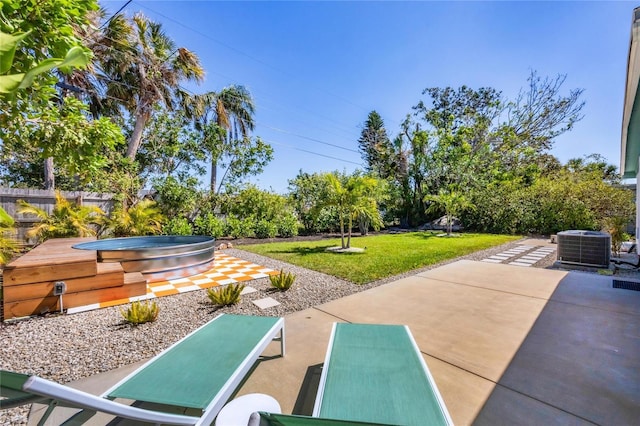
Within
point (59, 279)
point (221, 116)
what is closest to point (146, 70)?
point (221, 116)

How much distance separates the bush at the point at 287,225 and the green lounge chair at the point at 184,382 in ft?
33.9

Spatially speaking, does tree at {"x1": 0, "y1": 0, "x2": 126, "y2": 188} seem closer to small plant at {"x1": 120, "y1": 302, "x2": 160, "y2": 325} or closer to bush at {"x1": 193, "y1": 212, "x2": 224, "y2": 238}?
small plant at {"x1": 120, "y1": 302, "x2": 160, "y2": 325}

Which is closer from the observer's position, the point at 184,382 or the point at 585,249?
the point at 184,382

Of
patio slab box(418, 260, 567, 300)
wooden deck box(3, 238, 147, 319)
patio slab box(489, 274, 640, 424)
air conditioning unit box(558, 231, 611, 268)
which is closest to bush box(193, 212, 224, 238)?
wooden deck box(3, 238, 147, 319)

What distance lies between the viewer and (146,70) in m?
11.7

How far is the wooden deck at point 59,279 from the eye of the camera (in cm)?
365

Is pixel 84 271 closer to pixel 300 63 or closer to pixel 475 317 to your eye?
pixel 475 317

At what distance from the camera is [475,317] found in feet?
12.5

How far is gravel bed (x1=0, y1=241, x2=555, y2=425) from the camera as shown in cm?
271

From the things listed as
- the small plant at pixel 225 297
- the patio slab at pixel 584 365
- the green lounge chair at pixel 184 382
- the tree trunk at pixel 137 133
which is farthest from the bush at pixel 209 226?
the patio slab at pixel 584 365

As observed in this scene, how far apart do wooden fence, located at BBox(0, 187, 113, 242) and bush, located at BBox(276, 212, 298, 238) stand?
275 inches

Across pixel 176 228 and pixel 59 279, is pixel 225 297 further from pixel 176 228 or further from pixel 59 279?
pixel 176 228

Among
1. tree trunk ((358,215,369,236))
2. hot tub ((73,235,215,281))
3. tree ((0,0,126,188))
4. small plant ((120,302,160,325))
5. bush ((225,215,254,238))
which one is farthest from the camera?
tree trunk ((358,215,369,236))

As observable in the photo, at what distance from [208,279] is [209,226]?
598cm
